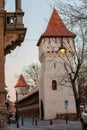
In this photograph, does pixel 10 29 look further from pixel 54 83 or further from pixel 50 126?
pixel 54 83

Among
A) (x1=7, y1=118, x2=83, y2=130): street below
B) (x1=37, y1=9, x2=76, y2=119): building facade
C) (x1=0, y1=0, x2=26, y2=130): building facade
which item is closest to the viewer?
(x1=0, y1=0, x2=26, y2=130): building facade

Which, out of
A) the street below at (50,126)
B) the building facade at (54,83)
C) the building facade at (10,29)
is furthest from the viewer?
the building facade at (54,83)

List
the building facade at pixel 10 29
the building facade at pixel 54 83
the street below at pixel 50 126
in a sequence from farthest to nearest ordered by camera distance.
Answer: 1. the building facade at pixel 54 83
2. the street below at pixel 50 126
3. the building facade at pixel 10 29

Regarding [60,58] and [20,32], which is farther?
[60,58]

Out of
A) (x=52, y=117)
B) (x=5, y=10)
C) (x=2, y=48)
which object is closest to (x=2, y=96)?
(x=2, y=48)

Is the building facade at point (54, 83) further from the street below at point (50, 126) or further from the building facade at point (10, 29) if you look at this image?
the building facade at point (10, 29)

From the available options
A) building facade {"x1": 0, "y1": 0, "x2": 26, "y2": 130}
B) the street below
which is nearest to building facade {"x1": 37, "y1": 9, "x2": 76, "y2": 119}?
the street below

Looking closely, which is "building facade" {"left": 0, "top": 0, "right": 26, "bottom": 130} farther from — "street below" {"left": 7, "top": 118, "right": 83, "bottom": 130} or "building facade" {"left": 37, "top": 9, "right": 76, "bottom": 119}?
"building facade" {"left": 37, "top": 9, "right": 76, "bottom": 119}

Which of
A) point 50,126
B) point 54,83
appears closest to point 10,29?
point 50,126

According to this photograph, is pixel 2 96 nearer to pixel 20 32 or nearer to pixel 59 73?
pixel 20 32

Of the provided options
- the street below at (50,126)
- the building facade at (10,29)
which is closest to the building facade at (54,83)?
the street below at (50,126)

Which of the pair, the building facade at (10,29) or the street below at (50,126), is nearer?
the building facade at (10,29)

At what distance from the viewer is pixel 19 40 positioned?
24516mm

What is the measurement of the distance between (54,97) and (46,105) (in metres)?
1.87
